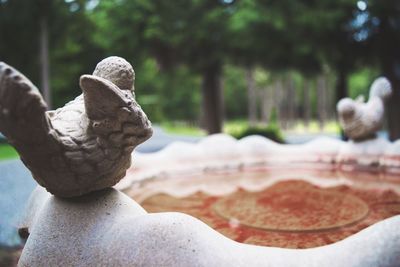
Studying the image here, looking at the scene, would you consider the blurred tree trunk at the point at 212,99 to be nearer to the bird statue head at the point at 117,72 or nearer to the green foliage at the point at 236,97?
the bird statue head at the point at 117,72

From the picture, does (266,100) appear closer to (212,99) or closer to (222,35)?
(212,99)

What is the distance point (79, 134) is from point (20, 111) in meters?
0.48

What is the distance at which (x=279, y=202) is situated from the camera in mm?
4695

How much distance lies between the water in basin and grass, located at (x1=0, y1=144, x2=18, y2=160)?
4833 mm

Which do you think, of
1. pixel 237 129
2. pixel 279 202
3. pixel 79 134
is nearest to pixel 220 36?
pixel 237 129

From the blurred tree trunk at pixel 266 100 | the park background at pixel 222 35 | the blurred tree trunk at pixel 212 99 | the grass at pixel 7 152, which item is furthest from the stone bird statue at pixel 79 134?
the blurred tree trunk at pixel 266 100

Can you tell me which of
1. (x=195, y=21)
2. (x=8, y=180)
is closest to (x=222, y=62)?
(x=195, y=21)

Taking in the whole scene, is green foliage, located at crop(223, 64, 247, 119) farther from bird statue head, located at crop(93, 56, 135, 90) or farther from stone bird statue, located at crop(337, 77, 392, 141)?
bird statue head, located at crop(93, 56, 135, 90)

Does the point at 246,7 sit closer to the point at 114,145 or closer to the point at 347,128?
the point at 347,128

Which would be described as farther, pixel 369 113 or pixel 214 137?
pixel 214 137

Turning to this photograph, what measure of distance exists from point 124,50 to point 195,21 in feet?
10.1

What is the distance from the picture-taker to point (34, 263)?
2260 mm

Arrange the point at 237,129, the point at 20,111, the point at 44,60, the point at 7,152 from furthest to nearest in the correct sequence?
the point at 237,129, the point at 44,60, the point at 7,152, the point at 20,111

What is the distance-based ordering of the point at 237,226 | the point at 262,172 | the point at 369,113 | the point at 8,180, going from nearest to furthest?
the point at 237,226 → the point at 8,180 → the point at 369,113 → the point at 262,172
